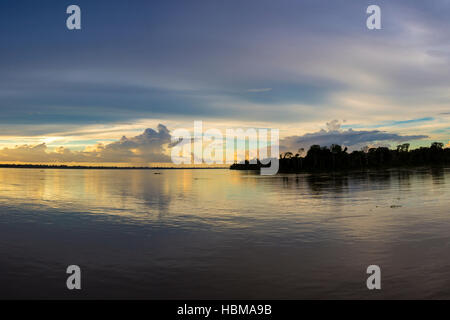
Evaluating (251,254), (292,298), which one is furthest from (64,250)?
(292,298)

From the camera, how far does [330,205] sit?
4544 cm

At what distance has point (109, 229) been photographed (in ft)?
105

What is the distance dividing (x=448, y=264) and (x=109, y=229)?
28272mm

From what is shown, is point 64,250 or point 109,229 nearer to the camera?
point 64,250

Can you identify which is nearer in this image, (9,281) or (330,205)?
(9,281)

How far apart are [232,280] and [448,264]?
41.7ft

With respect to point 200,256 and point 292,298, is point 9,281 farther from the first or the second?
point 292,298
